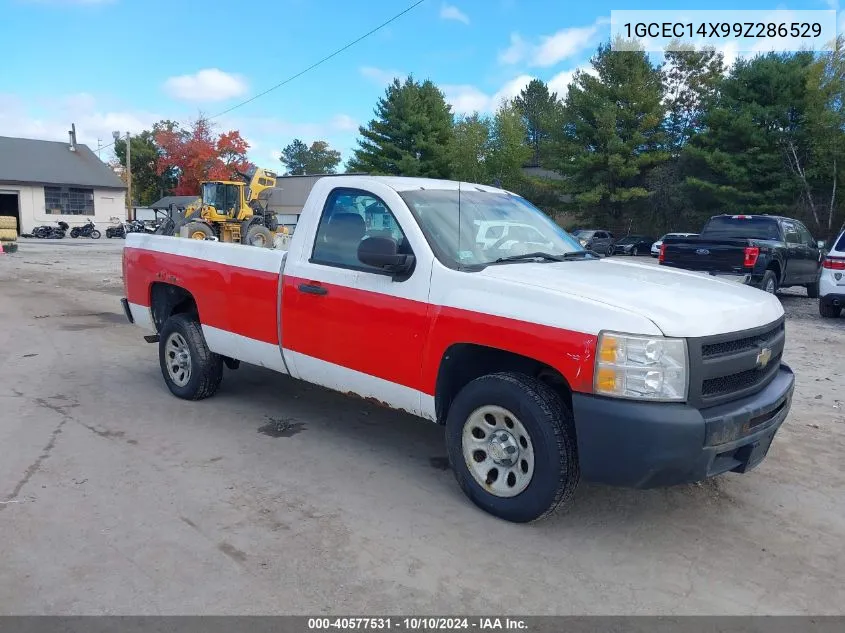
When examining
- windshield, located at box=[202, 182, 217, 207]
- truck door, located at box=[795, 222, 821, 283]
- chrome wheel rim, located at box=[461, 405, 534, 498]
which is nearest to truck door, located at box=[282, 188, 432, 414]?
chrome wheel rim, located at box=[461, 405, 534, 498]

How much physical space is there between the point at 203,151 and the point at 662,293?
204 feet

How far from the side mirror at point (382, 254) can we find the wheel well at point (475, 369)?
0.61 metres

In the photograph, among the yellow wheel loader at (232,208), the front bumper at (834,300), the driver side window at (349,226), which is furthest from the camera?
the yellow wheel loader at (232,208)

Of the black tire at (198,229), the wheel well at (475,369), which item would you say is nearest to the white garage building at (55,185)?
the black tire at (198,229)

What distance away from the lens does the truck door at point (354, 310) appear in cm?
416

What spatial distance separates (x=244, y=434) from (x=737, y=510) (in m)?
3.49

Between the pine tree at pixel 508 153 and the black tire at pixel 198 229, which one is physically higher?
the pine tree at pixel 508 153

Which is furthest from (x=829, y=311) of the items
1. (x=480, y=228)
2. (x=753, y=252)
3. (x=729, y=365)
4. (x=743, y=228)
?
(x=729, y=365)

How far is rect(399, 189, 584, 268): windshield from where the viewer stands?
4258 millimetres

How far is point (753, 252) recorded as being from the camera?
11.9 metres

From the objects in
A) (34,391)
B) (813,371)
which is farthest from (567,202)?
(34,391)

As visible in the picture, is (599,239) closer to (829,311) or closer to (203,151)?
(829,311)

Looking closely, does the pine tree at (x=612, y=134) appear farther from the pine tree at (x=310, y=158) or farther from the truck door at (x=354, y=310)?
the pine tree at (x=310, y=158)

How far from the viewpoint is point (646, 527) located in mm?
3855
